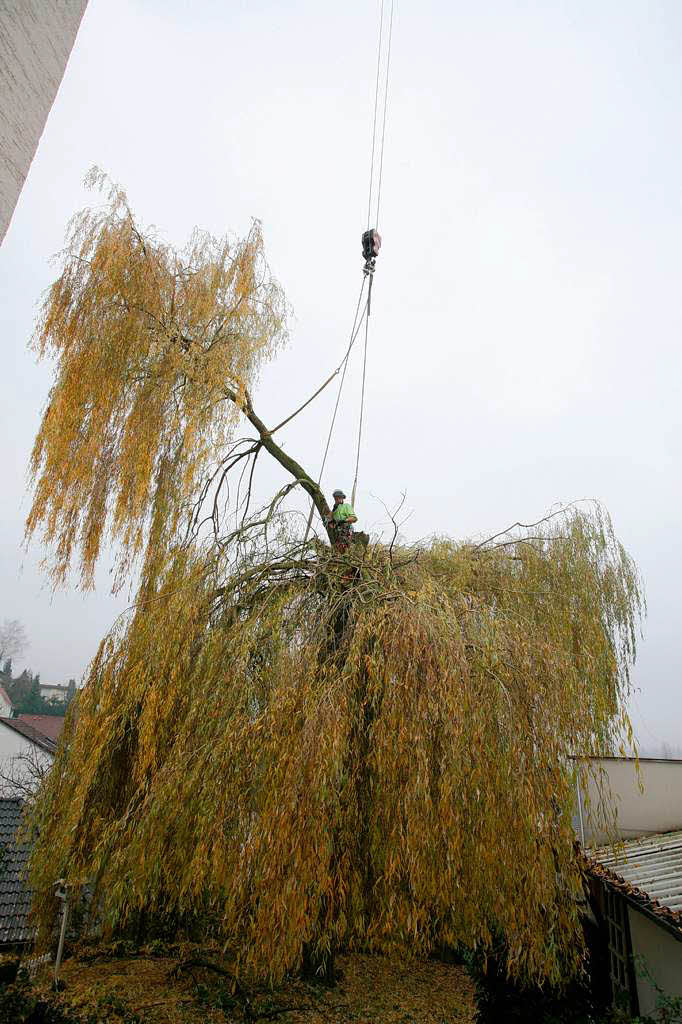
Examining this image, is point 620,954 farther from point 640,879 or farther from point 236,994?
point 236,994

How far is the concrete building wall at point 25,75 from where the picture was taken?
95 centimetres

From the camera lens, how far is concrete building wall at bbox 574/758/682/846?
7.28m


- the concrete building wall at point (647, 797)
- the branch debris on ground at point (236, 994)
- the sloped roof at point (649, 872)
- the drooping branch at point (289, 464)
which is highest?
the drooping branch at point (289, 464)

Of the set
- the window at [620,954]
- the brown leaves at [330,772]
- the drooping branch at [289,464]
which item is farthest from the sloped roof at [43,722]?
the brown leaves at [330,772]

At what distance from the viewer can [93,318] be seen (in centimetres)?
538

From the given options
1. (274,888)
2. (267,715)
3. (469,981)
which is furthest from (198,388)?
(469,981)

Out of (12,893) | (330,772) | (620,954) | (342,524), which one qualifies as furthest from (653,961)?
(12,893)

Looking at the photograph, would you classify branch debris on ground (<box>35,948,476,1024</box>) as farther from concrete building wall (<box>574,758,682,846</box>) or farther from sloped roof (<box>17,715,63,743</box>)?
sloped roof (<box>17,715,63,743</box>)

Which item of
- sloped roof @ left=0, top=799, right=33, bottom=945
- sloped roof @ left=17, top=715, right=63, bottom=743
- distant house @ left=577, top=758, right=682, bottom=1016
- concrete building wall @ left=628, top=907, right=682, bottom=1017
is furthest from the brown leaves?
sloped roof @ left=17, top=715, right=63, bottom=743

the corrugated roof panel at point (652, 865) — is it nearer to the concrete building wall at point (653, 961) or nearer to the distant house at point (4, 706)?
the concrete building wall at point (653, 961)

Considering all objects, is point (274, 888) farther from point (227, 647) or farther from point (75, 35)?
point (75, 35)

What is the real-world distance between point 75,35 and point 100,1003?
7576 mm

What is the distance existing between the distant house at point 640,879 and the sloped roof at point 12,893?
5690mm

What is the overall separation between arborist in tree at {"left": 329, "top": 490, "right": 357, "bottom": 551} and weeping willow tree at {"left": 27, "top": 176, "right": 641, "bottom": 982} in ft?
0.76
